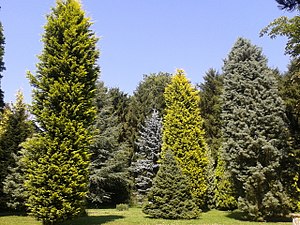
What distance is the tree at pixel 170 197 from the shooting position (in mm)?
17766

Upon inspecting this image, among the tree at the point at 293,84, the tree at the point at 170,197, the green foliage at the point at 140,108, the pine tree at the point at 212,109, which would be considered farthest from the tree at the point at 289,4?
the green foliage at the point at 140,108

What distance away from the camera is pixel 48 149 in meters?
12.3

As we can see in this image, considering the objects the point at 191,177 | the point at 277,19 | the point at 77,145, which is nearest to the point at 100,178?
the point at 191,177

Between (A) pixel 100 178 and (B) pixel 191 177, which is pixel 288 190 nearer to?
(B) pixel 191 177

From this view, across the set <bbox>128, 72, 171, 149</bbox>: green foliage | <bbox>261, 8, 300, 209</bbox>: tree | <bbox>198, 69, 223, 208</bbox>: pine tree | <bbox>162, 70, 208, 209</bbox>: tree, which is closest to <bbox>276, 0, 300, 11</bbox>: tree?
<bbox>261, 8, 300, 209</bbox>: tree

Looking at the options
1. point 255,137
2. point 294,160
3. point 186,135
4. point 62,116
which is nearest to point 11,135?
point 62,116

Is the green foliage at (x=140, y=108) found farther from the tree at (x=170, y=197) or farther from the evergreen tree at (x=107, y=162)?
the tree at (x=170, y=197)

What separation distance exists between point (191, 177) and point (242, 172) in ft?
19.2

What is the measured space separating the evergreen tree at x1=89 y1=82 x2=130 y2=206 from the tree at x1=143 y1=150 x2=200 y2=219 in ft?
36.5

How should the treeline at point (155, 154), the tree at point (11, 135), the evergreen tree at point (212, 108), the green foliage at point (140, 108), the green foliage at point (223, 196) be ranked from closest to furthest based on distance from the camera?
the treeline at point (155, 154)
the tree at point (11, 135)
the green foliage at point (223, 196)
the evergreen tree at point (212, 108)
the green foliage at point (140, 108)

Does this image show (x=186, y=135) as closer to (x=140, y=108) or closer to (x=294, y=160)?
(x=294, y=160)

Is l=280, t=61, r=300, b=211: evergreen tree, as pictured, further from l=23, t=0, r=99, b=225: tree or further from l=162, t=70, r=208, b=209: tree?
l=23, t=0, r=99, b=225: tree

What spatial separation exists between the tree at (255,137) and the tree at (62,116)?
28.9 ft

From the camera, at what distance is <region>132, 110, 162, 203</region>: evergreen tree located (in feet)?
110
